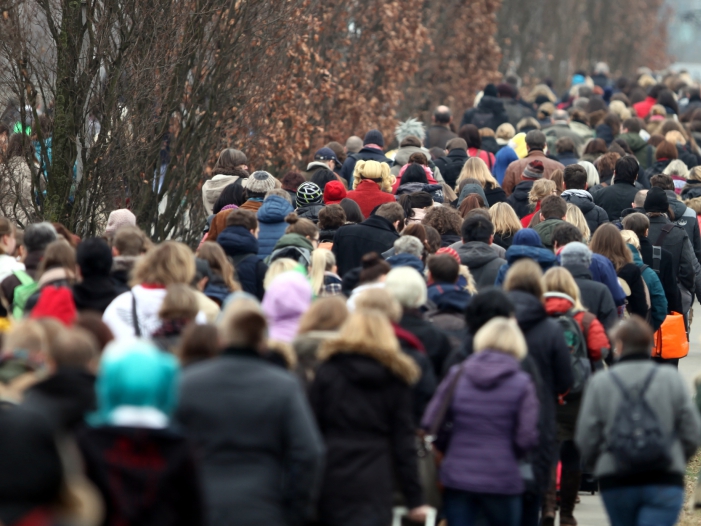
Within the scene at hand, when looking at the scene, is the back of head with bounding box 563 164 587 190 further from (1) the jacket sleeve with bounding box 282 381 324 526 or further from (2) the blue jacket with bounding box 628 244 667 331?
(1) the jacket sleeve with bounding box 282 381 324 526

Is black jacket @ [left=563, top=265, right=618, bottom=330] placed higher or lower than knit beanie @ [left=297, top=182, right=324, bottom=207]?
lower

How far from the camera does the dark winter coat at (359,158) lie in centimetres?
1442

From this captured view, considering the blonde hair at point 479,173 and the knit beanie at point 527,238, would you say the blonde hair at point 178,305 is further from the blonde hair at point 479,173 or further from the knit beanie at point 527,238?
the blonde hair at point 479,173

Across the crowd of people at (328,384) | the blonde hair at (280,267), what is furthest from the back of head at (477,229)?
the blonde hair at (280,267)

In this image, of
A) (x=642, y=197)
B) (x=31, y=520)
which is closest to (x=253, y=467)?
(x=31, y=520)

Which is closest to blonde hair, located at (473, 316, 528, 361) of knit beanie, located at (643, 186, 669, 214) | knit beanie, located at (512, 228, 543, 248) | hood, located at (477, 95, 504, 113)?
knit beanie, located at (512, 228, 543, 248)

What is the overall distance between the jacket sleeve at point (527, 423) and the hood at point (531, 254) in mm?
2805

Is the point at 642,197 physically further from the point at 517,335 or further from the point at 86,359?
the point at 86,359

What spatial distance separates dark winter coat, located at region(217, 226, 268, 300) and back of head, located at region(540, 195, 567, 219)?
2451 mm

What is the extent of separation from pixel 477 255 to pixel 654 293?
180 centimetres

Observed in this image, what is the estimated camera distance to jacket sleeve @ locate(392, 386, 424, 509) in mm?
6055

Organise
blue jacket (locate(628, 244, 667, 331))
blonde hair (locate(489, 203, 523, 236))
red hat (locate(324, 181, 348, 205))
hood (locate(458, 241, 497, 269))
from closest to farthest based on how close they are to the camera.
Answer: hood (locate(458, 241, 497, 269)) → blue jacket (locate(628, 244, 667, 331)) → blonde hair (locate(489, 203, 523, 236)) → red hat (locate(324, 181, 348, 205))

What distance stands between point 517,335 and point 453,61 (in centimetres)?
2343

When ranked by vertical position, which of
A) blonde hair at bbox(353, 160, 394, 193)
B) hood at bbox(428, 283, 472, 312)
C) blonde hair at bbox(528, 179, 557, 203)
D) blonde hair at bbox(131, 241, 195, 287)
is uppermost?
blonde hair at bbox(353, 160, 394, 193)
